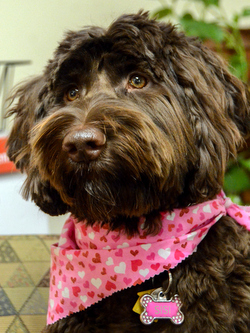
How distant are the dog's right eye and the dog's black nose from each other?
0.92 ft

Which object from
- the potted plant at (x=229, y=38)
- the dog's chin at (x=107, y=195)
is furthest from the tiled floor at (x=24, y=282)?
the potted plant at (x=229, y=38)

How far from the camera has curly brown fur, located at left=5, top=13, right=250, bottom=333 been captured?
95 centimetres

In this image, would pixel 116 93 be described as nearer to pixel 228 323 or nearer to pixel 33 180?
pixel 33 180

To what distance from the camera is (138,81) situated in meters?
1.07

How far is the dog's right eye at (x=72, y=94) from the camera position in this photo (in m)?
1.15

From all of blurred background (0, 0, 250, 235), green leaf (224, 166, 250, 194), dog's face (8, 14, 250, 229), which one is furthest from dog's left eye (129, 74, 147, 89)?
green leaf (224, 166, 250, 194)

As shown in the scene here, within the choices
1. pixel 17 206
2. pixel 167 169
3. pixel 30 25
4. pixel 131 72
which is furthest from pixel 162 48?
pixel 30 25

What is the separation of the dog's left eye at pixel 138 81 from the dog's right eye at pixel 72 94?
16 centimetres

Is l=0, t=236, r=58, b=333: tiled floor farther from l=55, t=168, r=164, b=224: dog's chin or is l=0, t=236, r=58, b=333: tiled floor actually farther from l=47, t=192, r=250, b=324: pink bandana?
l=55, t=168, r=164, b=224: dog's chin

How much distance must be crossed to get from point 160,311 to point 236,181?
1.56 meters

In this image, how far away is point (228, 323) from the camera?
1016 millimetres

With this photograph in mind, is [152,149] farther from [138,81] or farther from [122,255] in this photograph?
[122,255]

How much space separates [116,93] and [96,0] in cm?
171

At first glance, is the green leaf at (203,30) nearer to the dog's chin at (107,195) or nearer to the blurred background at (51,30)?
the blurred background at (51,30)
